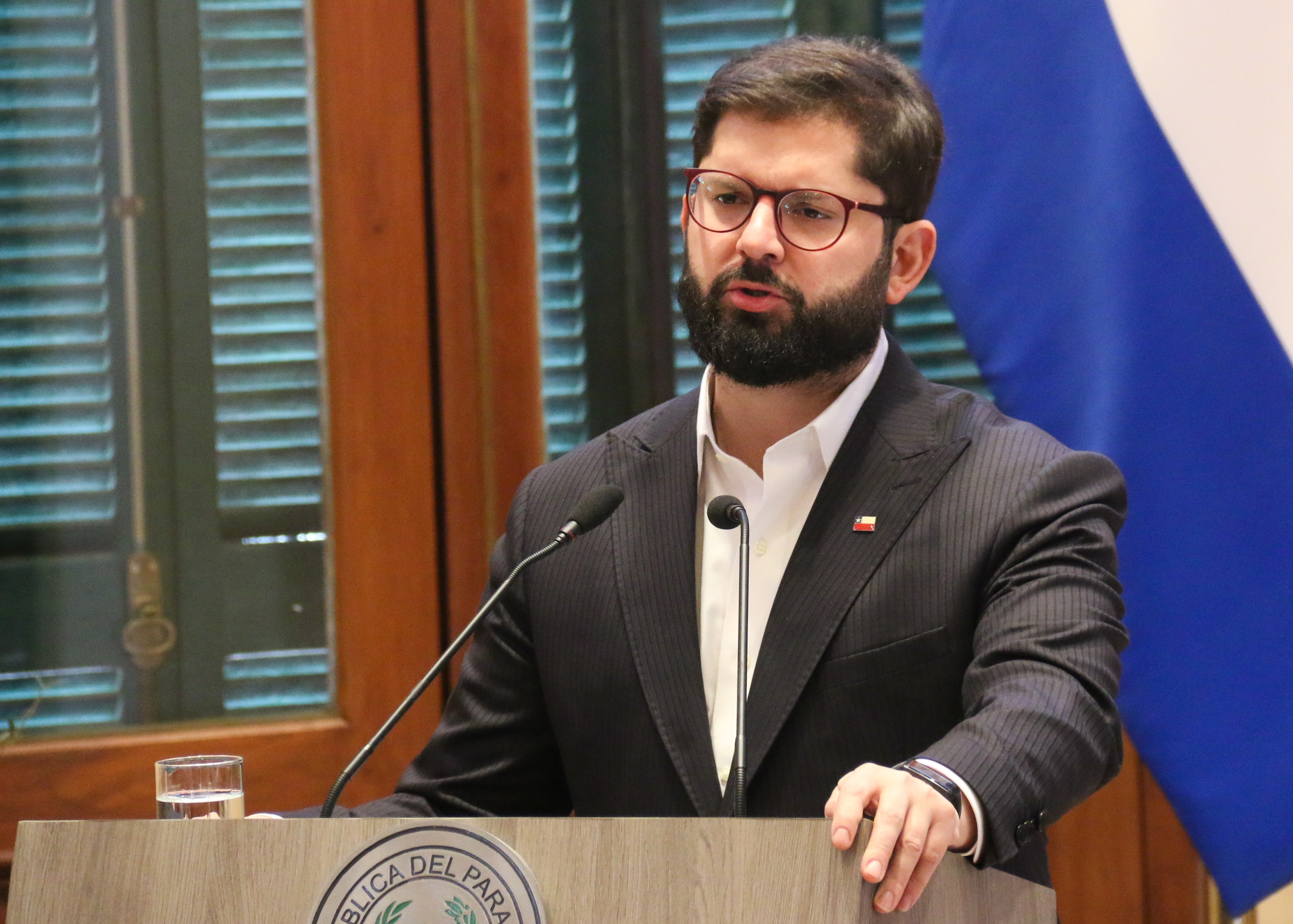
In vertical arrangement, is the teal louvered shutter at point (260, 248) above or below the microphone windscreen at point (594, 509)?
above

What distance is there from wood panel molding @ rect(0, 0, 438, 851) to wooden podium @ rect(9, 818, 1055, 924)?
3.83ft

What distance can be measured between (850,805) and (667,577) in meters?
0.70

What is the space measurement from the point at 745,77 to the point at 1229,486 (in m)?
0.90

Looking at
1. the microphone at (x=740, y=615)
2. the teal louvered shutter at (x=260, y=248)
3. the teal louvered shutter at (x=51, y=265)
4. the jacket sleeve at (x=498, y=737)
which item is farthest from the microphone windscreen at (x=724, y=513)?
the teal louvered shutter at (x=51, y=265)

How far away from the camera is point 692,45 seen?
7.63ft

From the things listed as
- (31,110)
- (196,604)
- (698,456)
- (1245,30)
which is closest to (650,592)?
(698,456)

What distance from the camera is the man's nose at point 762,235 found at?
1.62 metres

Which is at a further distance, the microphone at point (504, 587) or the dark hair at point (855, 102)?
the dark hair at point (855, 102)

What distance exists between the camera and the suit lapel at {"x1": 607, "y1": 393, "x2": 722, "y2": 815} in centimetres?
158

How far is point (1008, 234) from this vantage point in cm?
206

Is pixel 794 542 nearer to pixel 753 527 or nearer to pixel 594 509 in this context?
pixel 753 527

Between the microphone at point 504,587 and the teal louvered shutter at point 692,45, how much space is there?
3.23ft

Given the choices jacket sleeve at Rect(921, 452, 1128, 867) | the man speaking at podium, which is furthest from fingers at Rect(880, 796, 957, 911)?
the man speaking at podium

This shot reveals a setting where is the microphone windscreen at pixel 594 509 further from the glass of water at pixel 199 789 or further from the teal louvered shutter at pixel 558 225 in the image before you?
the teal louvered shutter at pixel 558 225
